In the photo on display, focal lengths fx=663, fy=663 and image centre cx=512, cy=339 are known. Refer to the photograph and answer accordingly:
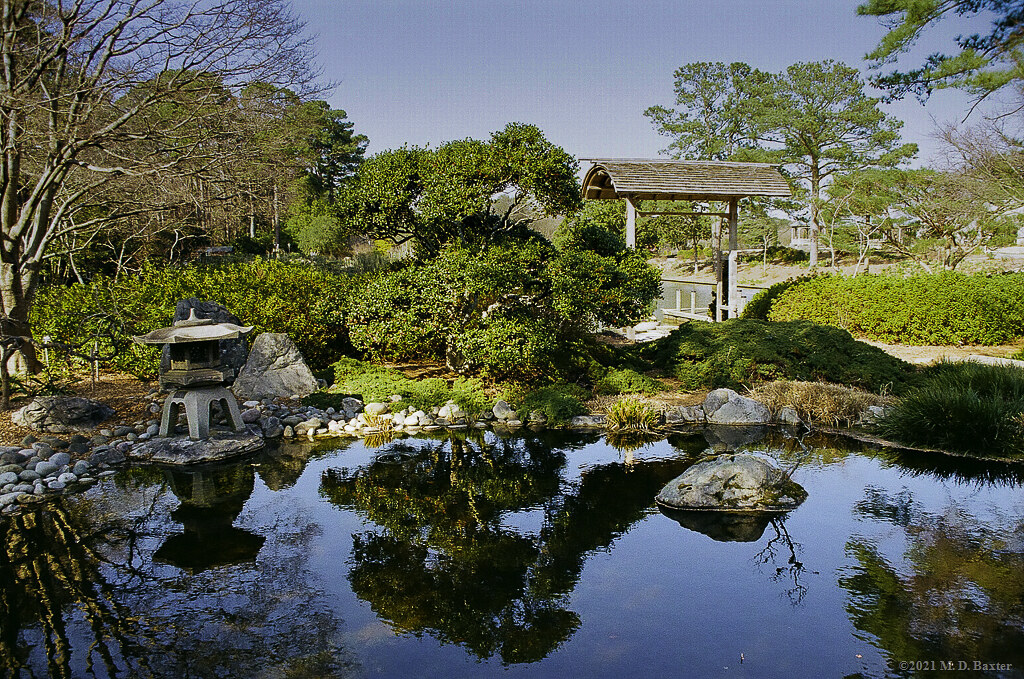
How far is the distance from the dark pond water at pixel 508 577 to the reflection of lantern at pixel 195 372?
31.5 inches

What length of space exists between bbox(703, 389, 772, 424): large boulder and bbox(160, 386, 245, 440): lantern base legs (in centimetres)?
651

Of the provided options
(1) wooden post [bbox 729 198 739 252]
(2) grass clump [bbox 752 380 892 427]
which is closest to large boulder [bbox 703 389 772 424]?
(2) grass clump [bbox 752 380 892 427]

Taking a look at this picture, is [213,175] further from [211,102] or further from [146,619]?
[146,619]

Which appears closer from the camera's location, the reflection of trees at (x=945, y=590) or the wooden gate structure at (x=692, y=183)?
the reflection of trees at (x=945, y=590)

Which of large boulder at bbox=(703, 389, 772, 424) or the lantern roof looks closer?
the lantern roof

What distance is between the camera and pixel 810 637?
409 cm

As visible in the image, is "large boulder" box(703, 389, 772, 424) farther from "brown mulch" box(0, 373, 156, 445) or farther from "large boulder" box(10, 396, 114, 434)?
"large boulder" box(10, 396, 114, 434)

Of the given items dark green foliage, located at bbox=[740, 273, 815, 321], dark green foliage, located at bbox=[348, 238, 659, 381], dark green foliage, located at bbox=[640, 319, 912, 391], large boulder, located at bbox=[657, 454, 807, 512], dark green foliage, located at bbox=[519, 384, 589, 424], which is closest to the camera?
large boulder, located at bbox=[657, 454, 807, 512]

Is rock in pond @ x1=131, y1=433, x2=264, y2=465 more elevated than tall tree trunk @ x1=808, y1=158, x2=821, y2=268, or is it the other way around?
tall tree trunk @ x1=808, y1=158, x2=821, y2=268

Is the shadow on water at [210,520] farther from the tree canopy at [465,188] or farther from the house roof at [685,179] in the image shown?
the house roof at [685,179]

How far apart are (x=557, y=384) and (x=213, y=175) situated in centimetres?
658

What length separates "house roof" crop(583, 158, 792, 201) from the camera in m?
13.1

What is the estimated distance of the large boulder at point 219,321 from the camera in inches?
316

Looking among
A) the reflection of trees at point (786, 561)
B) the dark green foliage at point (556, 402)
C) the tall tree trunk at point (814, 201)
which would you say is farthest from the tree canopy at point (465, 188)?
the tall tree trunk at point (814, 201)
